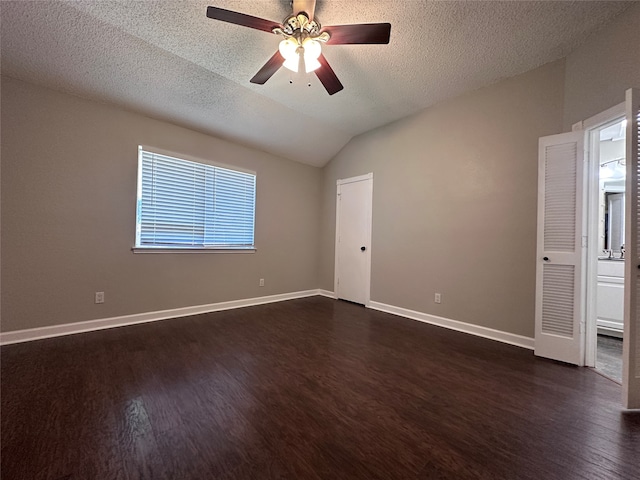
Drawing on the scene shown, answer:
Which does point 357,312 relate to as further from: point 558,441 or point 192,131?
point 192,131

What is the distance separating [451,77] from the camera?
9.96 ft

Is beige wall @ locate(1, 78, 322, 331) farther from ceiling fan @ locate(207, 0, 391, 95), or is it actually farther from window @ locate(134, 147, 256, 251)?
A: ceiling fan @ locate(207, 0, 391, 95)

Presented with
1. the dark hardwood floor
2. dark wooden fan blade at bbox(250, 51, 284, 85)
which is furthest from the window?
dark wooden fan blade at bbox(250, 51, 284, 85)

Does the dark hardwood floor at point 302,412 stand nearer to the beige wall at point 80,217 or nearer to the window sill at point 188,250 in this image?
the beige wall at point 80,217

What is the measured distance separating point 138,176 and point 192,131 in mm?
1006

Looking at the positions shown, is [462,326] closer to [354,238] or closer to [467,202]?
[467,202]

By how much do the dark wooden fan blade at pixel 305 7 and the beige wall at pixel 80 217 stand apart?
2519 millimetres

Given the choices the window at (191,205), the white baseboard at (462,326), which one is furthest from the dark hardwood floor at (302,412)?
the window at (191,205)

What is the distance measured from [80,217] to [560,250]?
16.9 ft

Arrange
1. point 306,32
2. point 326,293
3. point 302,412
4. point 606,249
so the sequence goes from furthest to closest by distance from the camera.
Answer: point 326,293, point 606,249, point 306,32, point 302,412

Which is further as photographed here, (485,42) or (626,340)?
(485,42)

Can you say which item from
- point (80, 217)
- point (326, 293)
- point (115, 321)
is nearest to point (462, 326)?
point (326, 293)

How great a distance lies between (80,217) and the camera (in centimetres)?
304

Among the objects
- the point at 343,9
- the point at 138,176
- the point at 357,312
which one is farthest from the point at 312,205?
the point at 343,9
